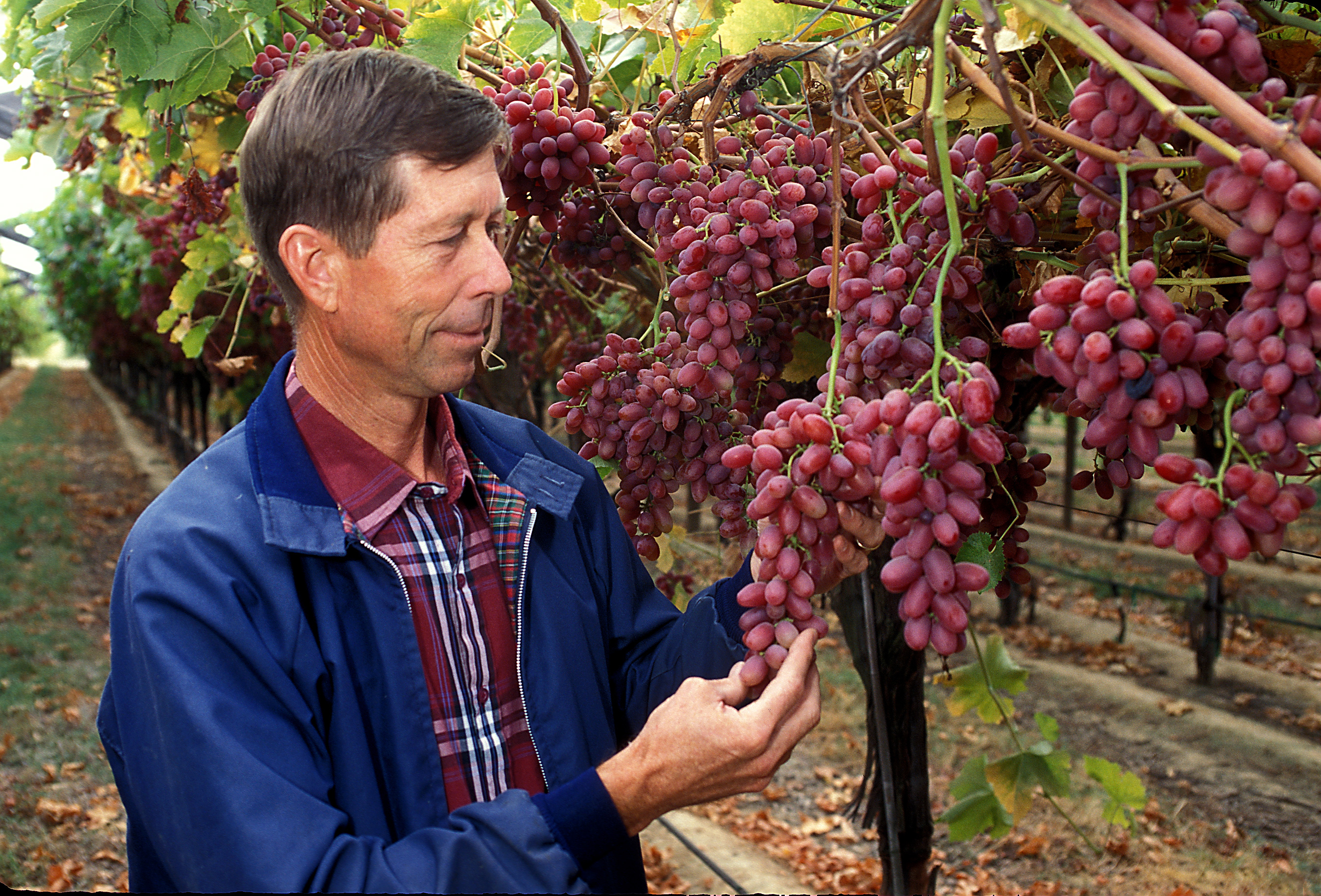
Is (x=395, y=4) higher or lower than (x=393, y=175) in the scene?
higher

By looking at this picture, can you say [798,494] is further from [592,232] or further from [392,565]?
[592,232]

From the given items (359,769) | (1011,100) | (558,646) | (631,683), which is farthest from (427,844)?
(1011,100)

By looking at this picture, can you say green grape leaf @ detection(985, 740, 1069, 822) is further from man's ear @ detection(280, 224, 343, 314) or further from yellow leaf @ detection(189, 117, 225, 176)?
yellow leaf @ detection(189, 117, 225, 176)

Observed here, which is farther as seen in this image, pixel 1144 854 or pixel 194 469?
pixel 1144 854

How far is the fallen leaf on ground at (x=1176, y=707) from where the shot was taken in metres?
6.57

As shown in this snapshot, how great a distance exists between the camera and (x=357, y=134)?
1.18 meters

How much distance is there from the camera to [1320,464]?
82 cm

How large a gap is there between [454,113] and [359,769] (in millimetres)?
796

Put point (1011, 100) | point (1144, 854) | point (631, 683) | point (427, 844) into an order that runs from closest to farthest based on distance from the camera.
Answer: point (1011, 100) → point (427, 844) → point (631, 683) → point (1144, 854)

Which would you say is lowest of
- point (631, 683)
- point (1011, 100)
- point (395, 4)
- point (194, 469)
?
point (631, 683)

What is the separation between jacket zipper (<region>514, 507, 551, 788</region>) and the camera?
1.34m

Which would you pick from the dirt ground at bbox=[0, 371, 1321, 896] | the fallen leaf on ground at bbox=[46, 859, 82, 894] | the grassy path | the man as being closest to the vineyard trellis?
the man

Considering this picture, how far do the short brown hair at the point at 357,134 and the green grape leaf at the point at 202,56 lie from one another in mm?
677

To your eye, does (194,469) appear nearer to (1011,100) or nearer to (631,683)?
(631,683)
